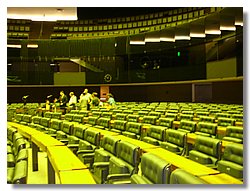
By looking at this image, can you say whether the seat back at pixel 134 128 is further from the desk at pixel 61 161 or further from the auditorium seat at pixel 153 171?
the auditorium seat at pixel 153 171

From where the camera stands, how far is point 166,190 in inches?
106

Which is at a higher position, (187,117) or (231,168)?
(187,117)

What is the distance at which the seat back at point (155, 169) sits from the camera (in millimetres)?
2502

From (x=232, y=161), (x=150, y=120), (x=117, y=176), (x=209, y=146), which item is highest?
(x=150, y=120)

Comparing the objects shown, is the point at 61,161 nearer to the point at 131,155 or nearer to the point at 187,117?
the point at 131,155

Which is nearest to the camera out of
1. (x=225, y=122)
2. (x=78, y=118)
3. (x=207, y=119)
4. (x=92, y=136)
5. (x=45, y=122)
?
(x=92, y=136)

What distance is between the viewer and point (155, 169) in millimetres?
2629

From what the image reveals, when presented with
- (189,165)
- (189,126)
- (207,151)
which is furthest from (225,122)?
(189,165)

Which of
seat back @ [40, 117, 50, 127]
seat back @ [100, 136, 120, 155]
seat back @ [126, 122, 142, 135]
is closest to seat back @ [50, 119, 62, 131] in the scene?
seat back @ [40, 117, 50, 127]

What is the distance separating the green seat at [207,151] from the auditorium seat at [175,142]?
0.74ft

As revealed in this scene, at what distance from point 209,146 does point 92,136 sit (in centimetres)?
171

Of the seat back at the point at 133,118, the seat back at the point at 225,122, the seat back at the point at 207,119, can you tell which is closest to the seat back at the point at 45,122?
the seat back at the point at 133,118
